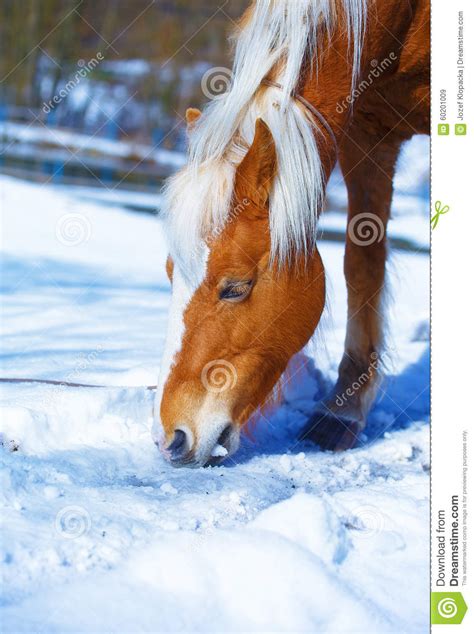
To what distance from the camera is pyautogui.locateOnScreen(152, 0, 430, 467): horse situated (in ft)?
5.13

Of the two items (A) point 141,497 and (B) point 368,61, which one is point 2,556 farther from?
(B) point 368,61

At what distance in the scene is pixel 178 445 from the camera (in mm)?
1562

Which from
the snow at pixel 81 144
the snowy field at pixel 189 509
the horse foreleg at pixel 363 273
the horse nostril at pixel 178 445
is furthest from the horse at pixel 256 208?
the snow at pixel 81 144

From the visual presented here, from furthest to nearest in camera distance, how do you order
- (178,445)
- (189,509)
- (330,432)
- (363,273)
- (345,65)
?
(363,273) < (330,432) < (345,65) < (178,445) < (189,509)

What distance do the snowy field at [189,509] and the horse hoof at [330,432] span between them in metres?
0.06

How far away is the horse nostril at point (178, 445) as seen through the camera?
5.09ft

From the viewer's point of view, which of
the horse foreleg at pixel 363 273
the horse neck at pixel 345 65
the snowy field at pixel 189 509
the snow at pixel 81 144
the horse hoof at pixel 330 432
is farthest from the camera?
the snow at pixel 81 144

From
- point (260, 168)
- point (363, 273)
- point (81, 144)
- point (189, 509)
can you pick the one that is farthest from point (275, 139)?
point (81, 144)

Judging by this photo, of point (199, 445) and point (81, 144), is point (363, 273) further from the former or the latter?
point (81, 144)

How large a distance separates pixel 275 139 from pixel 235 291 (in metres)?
0.35

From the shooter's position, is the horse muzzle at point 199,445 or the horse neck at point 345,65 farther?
the horse neck at point 345,65

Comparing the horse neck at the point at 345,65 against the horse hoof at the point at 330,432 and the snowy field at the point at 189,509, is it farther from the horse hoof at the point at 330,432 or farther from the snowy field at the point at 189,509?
the horse hoof at the point at 330,432

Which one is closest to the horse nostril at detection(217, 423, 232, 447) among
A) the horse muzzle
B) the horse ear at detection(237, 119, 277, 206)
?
the horse muzzle

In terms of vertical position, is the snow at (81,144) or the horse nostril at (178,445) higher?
the snow at (81,144)
